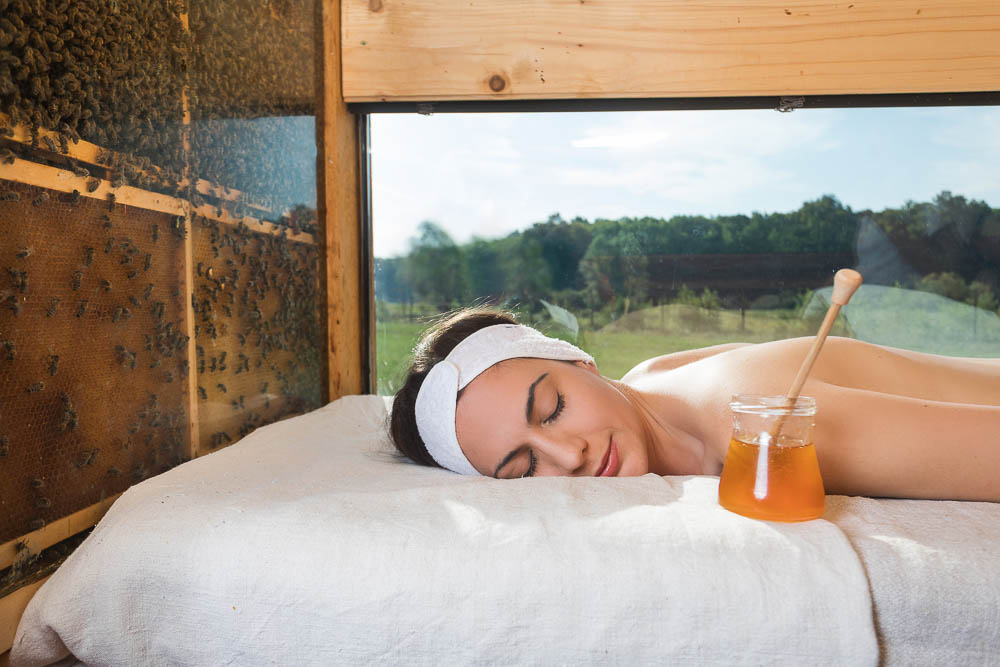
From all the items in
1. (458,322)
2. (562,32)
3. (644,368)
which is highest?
(562,32)

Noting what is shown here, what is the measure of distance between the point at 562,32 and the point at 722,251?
0.75m

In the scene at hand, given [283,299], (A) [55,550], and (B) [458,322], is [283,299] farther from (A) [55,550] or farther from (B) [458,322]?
(A) [55,550]

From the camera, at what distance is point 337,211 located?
201 centimetres

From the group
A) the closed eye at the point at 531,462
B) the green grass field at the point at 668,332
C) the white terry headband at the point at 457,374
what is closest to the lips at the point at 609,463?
the closed eye at the point at 531,462

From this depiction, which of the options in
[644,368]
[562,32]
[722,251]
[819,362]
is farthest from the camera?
[722,251]

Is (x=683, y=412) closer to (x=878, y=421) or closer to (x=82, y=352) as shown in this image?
(x=878, y=421)

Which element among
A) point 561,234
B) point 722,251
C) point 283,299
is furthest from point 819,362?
point 283,299

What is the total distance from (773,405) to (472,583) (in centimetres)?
47

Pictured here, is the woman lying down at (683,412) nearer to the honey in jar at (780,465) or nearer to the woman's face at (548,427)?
the woman's face at (548,427)

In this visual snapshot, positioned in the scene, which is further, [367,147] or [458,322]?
[367,147]

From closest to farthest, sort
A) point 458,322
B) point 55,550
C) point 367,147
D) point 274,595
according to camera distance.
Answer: point 274,595 → point 55,550 → point 458,322 → point 367,147

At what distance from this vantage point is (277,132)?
176cm

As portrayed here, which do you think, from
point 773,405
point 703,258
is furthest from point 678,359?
point 773,405

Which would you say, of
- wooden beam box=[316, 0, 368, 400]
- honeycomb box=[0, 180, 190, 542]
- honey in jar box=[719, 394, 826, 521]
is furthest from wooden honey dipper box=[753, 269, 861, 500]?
wooden beam box=[316, 0, 368, 400]
